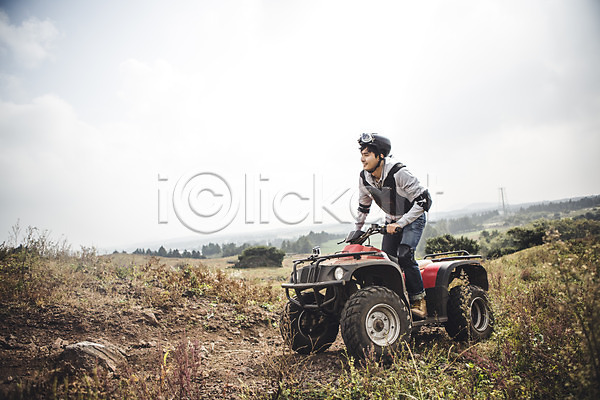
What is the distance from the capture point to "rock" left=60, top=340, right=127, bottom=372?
4.22m

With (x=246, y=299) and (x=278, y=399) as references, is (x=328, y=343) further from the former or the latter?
(x=246, y=299)

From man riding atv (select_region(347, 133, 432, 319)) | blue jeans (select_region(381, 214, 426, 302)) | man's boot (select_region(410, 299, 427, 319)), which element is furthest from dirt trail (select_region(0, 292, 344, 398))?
man riding atv (select_region(347, 133, 432, 319))

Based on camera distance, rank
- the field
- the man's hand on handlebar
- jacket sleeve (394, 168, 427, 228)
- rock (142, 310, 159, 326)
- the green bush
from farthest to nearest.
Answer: the green bush → rock (142, 310, 159, 326) → jacket sleeve (394, 168, 427, 228) → the man's hand on handlebar → the field

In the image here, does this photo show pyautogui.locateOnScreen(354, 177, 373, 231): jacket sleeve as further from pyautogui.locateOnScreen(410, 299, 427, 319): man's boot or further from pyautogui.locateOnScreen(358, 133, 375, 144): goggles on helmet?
pyautogui.locateOnScreen(410, 299, 427, 319): man's boot

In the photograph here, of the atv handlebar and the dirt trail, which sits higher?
the atv handlebar

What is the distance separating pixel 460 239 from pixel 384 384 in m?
30.6

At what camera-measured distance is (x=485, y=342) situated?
212 inches

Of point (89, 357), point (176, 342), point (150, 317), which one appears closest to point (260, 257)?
point (150, 317)

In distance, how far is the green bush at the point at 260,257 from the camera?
2952 centimetres

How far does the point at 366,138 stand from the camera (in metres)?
5.30

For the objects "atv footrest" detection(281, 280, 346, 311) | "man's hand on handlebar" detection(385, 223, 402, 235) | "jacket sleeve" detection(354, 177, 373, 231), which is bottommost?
"atv footrest" detection(281, 280, 346, 311)

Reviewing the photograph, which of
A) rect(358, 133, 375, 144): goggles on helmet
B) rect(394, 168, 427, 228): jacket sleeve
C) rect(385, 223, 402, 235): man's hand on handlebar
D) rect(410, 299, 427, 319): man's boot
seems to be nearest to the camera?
rect(385, 223, 402, 235): man's hand on handlebar

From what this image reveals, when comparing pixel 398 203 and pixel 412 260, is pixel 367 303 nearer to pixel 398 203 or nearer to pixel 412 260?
pixel 412 260

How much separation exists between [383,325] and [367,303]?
1.49ft
